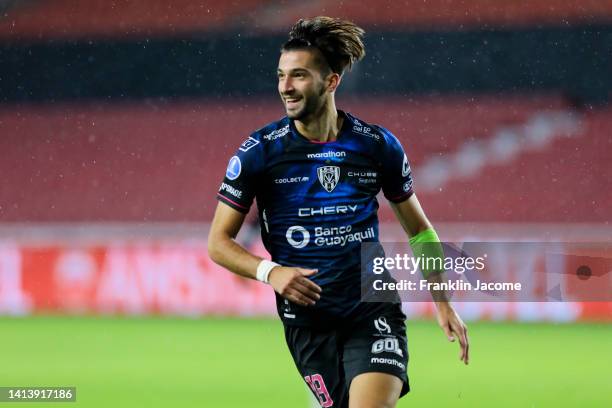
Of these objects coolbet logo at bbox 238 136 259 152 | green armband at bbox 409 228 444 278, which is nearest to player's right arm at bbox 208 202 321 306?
coolbet logo at bbox 238 136 259 152

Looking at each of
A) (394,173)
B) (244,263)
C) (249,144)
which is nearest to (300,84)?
(249,144)

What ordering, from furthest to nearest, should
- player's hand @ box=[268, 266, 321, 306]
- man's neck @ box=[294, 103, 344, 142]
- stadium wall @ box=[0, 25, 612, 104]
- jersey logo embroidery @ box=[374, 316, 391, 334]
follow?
stadium wall @ box=[0, 25, 612, 104]
man's neck @ box=[294, 103, 344, 142]
jersey logo embroidery @ box=[374, 316, 391, 334]
player's hand @ box=[268, 266, 321, 306]

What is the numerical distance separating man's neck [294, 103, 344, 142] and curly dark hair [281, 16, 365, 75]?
168mm

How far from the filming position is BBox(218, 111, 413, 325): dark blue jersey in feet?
14.0

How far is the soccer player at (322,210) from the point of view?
423 centimetres

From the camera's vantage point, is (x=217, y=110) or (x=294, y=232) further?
(x=217, y=110)

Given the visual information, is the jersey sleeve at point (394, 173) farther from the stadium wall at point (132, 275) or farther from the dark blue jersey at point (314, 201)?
the stadium wall at point (132, 275)

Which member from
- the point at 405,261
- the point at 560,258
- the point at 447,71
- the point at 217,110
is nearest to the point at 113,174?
the point at 217,110

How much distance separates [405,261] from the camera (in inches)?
187

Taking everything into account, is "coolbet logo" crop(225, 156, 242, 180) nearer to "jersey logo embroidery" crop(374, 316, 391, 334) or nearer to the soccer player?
the soccer player

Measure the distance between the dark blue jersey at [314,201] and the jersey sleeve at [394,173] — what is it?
0.05 meters

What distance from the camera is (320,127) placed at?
439 cm

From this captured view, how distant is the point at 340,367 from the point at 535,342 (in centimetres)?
681

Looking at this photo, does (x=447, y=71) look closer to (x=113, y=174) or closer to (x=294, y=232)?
(x=113, y=174)
